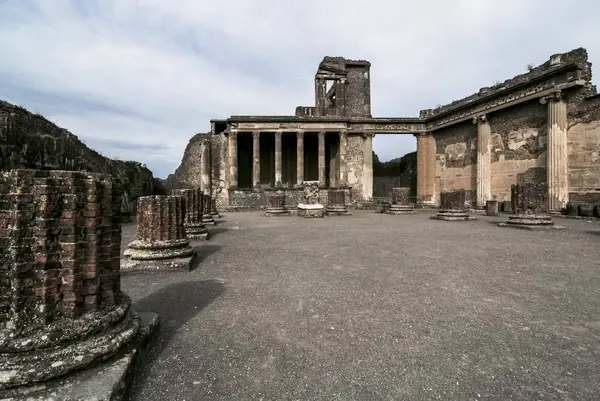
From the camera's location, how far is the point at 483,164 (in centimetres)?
1748

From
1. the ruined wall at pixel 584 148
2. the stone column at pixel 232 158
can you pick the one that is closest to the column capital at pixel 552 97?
the ruined wall at pixel 584 148

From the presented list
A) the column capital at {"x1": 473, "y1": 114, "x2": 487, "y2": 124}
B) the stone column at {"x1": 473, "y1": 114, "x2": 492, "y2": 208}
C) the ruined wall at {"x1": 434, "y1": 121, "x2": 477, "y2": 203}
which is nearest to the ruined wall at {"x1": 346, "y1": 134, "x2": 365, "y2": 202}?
the ruined wall at {"x1": 434, "y1": 121, "x2": 477, "y2": 203}

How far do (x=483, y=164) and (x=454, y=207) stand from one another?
675cm

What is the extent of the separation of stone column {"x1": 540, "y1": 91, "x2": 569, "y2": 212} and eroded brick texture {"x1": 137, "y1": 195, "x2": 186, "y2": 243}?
15418mm

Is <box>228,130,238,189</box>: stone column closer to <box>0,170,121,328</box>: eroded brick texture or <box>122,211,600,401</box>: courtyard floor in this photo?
<box>122,211,600,401</box>: courtyard floor

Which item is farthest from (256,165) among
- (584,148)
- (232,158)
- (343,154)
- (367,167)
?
(584,148)

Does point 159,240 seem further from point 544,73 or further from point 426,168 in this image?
point 426,168

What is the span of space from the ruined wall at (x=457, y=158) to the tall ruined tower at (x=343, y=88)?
21.8ft

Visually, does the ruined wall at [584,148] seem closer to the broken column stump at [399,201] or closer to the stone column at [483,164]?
the stone column at [483,164]

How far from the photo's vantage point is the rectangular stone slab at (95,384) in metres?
1.59

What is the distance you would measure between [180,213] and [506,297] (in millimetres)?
4661

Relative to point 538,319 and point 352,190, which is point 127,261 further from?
point 352,190

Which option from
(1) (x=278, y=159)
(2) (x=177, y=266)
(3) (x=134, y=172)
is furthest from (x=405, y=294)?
(1) (x=278, y=159)

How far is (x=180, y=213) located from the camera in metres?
5.13
